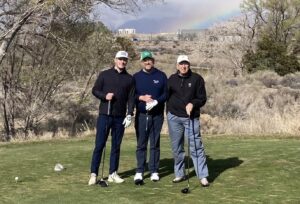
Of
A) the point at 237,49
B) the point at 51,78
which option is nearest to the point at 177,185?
the point at 51,78

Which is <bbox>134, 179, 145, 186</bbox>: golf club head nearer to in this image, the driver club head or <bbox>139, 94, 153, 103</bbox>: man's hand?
the driver club head

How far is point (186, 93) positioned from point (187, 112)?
32cm

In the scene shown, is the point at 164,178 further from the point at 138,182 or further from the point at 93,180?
the point at 93,180

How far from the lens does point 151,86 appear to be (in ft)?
28.8

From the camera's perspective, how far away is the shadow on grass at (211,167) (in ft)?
31.2

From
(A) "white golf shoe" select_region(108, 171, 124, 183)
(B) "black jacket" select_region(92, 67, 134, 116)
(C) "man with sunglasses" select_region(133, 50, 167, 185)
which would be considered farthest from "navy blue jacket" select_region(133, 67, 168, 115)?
(A) "white golf shoe" select_region(108, 171, 124, 183)

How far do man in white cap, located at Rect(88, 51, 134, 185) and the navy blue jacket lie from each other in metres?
0.11

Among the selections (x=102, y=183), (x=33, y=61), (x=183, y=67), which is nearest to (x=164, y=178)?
(x=102, y=183)

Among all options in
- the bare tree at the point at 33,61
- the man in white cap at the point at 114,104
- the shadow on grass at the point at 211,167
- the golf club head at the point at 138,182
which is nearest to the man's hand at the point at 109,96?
the man in white cap at the point at 114,104

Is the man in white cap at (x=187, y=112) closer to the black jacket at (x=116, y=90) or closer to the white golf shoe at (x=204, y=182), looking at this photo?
the white golf shoe at (x=204, y=182)

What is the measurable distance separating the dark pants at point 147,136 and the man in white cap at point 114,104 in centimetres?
26

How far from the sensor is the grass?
25.6 feet

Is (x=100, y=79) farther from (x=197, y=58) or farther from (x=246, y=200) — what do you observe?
(x=197, y=58)

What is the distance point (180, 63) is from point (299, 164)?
3050 mm
